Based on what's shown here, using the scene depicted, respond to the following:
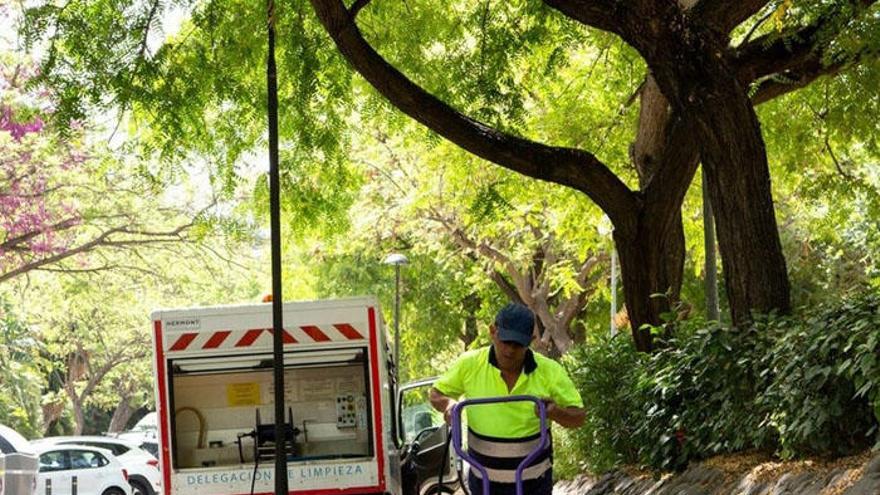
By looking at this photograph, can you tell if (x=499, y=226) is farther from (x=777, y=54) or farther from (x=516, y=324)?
(x=516, y=324)

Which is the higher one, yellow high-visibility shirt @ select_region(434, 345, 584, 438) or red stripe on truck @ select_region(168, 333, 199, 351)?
red stripe on truck @ select_region(168, 333, 199, 351)

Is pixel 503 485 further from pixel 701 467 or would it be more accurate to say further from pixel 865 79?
pixel 865 79

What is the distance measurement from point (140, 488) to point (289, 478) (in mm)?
18195

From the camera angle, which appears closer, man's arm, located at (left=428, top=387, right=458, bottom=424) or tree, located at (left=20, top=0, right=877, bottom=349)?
man's arm, located at (left=428, top=387, right=458, bottom=424)

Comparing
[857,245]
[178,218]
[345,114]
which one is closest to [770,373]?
[345,114]

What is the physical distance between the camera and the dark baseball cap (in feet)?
24.2

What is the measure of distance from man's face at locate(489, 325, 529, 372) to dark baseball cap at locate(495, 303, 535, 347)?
0.06 meters

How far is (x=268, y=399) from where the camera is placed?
43.1ft

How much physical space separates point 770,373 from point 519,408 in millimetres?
4371

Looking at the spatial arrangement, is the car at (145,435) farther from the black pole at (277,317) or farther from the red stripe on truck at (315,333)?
the black pole at (277,317)

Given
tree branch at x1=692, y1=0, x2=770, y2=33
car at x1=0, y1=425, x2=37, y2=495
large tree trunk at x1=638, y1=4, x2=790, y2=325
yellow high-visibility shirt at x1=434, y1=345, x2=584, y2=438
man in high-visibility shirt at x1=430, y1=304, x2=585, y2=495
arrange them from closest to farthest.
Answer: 1. man in high-visibility shirt at x1=430, y1=304, x2=585, y2=495
2. yellow high-visibility shirt at x1=434, y1=345, x2=584, y2=438
3. car at x1=0, y1=425, x2=37, y2=495
4. large tree trunk at x1=638, y1=4, x2=790, y2=325
5. tree branch at x1=692, y1=0, x2=770, y2=33

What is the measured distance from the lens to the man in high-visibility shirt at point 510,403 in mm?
7449

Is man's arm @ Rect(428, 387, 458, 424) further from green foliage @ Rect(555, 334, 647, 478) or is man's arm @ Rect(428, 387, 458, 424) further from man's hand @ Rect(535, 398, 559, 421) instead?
green foliage @ Rect(555, 334, 647, 478)

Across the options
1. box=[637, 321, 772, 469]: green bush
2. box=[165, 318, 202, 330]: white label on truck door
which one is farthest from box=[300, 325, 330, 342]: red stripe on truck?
box=[637, 321, 772, 469]: green bush
